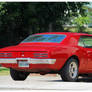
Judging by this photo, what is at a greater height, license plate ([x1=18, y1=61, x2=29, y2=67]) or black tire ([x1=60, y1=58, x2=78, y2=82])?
license plate ([x1=18, y1=61, x2=29, y2=67])

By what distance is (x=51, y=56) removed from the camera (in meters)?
11.9

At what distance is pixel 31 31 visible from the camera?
3350 centimetres

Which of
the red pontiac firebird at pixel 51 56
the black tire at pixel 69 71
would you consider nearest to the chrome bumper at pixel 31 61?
the red pontiac firebird at pixel 51 56

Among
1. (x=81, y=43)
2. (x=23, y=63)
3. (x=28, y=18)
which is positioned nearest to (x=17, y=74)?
(x=23, y=63)

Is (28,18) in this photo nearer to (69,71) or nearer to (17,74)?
(17,74)

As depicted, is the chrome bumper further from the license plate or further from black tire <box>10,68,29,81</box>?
black tire <box>10,68,29,81</box>

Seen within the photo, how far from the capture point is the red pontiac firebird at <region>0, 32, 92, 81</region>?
12.0 metres

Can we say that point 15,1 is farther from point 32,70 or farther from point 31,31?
point 32,70

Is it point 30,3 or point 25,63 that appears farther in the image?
point 30,3

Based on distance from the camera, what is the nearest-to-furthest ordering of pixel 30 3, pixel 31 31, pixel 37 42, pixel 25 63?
pixel 25 63, pixel 37 42, pixel 30 3, pixel 31 31

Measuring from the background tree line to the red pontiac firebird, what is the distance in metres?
17.5

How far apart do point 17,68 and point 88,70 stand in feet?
7.49

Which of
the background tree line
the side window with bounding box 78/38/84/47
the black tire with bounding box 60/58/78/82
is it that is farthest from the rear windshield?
the background tree line

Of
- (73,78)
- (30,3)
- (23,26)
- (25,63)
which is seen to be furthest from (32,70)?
(23,26)
